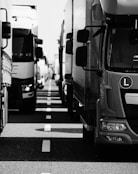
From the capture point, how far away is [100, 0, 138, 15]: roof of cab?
9.34 meters

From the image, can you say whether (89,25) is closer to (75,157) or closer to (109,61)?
(109,61)

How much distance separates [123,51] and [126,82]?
0.50m

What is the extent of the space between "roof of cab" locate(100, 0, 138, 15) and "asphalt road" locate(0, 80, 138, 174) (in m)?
2.34

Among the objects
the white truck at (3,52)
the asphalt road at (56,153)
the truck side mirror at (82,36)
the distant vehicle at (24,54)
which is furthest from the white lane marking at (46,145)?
the distant vehicle at (24,54)

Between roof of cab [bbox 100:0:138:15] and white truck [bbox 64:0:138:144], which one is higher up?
roof of cab [bbox 100:0:138:15]

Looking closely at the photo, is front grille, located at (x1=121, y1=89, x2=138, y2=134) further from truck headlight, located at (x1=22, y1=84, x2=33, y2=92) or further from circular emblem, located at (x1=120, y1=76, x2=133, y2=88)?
truck headlight, located at (x1=22, y1=84, x2=33, y2=92)

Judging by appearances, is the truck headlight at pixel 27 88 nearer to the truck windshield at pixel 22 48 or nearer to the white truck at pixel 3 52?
the truck windshield at pixel 22 48

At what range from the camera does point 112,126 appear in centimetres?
967

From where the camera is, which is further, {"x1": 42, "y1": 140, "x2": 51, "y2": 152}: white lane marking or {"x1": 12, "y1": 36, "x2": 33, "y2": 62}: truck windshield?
{"x1": 12, "y1": 36, "x2": 33, "y2": 62}: truck windshield

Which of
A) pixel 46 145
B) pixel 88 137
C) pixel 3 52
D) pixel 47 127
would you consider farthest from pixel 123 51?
pixel 47 127

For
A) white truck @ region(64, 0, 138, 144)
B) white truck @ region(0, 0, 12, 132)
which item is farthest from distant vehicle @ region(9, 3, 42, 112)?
white truck @ region(64, 0, 138, 144)

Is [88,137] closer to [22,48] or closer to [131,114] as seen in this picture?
[131,114]

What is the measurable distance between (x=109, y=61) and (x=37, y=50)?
11243mm

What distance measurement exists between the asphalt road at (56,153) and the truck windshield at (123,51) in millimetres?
1523
